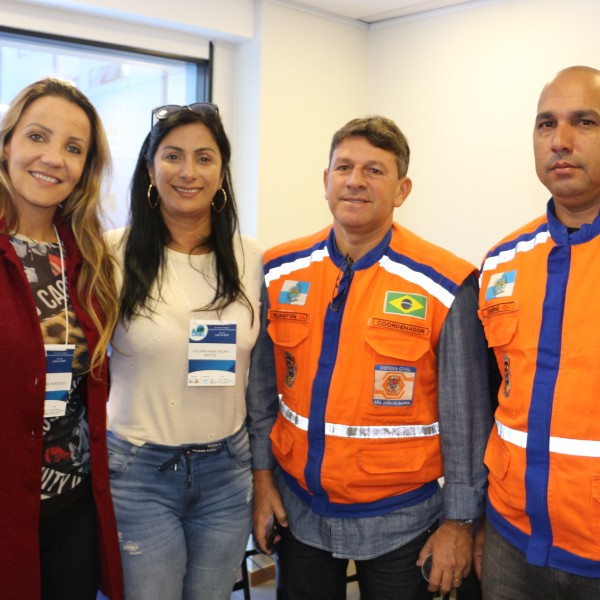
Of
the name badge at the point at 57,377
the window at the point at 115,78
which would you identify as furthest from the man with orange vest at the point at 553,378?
the window at the point at 115,78

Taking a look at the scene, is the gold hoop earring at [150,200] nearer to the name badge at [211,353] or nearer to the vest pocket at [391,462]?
the name badge at [211,353]

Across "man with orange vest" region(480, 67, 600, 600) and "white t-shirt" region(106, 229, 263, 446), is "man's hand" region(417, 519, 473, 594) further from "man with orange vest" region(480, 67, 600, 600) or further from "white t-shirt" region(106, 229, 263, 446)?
"white t-shirt" region(106, 229, 263, 446)

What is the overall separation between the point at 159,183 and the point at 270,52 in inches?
89.7

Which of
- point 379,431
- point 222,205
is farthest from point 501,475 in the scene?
point 222,205

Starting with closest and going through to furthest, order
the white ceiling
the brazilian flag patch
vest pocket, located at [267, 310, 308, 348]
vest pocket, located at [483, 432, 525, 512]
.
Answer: vest pocket, located at [483, 432, 525, 512] → the brazilian flag patch → vest pocket, located at [267, 310, 308, 348] → the white ceiling

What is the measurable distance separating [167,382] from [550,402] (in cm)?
99

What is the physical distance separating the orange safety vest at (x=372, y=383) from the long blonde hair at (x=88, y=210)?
55cm

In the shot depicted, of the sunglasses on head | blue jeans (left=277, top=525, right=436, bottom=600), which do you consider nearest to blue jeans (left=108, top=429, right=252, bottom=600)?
blue jeans (left=277, top=525, right=436, bottom=600)

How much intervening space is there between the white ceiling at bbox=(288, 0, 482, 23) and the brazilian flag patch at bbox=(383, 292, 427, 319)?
2637 millimetres

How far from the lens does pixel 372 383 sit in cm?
187

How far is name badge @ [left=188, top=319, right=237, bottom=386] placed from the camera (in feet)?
6.30

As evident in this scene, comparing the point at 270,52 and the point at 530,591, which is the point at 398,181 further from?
the point at 270,52

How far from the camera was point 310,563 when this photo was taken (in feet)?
6.54

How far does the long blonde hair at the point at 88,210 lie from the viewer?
1780 millimetres
